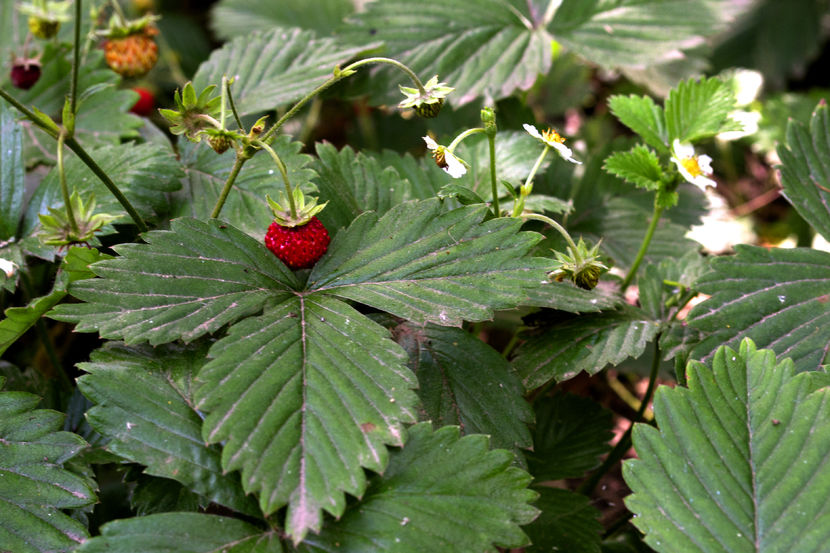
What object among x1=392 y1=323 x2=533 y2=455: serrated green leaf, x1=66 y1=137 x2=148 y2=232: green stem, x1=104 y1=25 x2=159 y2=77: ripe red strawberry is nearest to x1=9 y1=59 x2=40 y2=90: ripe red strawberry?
x1=104 y1=25 x2=159 y2=77: ripe red strawberry

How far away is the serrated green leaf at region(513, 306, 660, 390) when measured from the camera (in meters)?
1.11

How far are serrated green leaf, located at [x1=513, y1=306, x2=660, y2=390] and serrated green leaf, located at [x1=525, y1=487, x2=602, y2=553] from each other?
0.80 feet

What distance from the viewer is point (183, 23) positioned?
2.79 m

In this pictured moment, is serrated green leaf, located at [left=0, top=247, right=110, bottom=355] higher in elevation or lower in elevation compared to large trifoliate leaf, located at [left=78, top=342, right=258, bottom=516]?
higher

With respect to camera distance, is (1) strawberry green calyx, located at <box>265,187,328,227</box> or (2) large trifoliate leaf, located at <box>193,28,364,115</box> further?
(2) large trifoliate leaf, located at <box>193,28,364,115</box>

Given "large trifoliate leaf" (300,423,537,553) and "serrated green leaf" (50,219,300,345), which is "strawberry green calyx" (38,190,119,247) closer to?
"serrated green leaf" (50,219,300,345)

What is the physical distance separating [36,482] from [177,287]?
0.98 ft

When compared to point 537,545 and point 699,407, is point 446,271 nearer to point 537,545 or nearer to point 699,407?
point 699,407

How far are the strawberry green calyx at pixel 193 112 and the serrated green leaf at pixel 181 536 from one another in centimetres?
48

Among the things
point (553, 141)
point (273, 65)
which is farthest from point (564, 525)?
point (273, 65)

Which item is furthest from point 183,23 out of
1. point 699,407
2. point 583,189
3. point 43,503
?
point 699,407

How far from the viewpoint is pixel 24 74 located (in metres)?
1.48

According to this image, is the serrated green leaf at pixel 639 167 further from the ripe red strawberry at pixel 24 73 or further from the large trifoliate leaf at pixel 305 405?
the ripe red strawberry at pixel 24 73

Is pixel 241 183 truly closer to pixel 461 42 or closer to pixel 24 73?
pixel 24 73
